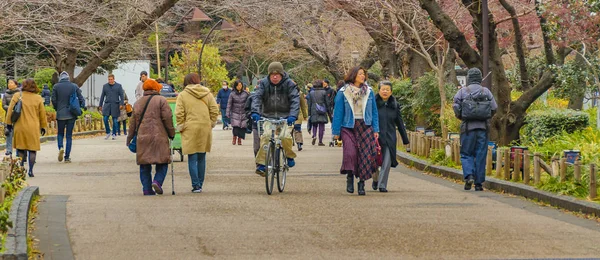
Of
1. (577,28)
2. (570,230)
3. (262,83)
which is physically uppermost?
(577,28)

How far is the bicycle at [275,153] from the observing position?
45.5 feet

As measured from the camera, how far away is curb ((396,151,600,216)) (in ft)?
39.7

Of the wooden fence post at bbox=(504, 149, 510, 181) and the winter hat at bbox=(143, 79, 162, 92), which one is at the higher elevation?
the winter hat at bbox=(143, 79, 162, 92)

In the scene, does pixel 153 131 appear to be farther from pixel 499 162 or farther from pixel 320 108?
pixel 320 108

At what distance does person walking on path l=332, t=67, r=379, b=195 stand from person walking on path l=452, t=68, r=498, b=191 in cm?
148

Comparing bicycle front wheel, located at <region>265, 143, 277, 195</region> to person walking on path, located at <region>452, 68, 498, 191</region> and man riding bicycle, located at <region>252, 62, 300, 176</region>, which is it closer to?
man riding bicycle, located at <region>252, 62, 300, 176</region>

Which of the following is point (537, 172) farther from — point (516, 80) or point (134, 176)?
point (516, 80)

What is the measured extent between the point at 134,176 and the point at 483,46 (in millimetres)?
6807

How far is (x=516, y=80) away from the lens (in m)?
33.7

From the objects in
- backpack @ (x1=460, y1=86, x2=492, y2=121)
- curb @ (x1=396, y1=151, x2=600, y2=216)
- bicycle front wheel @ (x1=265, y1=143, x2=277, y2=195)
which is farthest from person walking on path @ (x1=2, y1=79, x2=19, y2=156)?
backpack @ (x1=460, y1=86, x2=492, y2=121)

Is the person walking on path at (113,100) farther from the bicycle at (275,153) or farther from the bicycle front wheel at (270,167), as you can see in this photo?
the bicycle front wheel at (270,167)

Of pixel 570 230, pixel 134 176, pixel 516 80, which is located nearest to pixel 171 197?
pixel 134 176

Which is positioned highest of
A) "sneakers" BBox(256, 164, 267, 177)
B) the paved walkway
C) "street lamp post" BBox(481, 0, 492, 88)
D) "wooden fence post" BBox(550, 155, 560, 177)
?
"street lamp post" BBox(481, 0, 492, 88)

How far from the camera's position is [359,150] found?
560 inches
